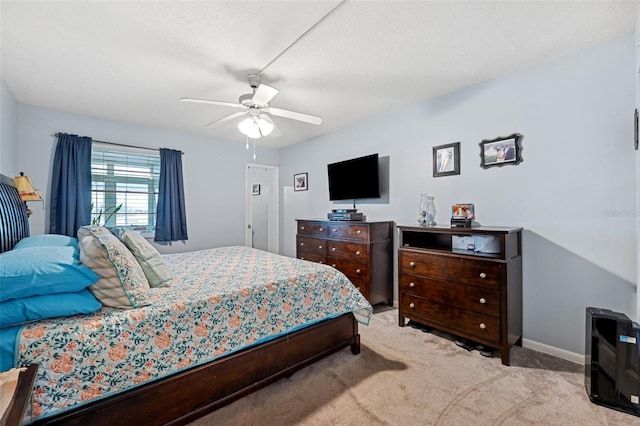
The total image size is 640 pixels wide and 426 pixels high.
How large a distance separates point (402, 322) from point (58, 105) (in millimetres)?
4665

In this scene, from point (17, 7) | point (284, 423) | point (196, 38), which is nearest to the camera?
point (284, 423)

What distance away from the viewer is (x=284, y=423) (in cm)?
160

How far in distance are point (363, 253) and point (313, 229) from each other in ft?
3.23

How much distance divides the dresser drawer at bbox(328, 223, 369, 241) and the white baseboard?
1.77 metres

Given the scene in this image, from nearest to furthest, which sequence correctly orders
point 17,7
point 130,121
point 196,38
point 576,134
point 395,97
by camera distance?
point 17,7 → point 196,38 → point 576,134 → point 395,97 → point 130,121

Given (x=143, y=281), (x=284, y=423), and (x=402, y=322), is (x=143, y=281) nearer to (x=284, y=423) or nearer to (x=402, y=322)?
(x=284, y=423)

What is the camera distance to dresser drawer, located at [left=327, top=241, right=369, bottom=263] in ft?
11.1

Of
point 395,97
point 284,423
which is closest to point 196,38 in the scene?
point 395,97

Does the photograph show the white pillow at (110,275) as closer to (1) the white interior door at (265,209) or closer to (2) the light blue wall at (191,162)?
(2) the light blue wall at (191,162)

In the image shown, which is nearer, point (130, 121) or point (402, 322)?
point (402, 322)

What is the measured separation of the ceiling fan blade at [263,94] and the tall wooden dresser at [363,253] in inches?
69.0

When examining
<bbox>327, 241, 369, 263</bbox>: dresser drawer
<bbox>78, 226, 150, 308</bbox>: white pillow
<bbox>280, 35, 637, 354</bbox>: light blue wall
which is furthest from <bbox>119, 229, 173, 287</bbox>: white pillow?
<bbox>280, 35, 637, 354</bbox>: light blue wall

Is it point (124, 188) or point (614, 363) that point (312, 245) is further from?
point (614, 363)

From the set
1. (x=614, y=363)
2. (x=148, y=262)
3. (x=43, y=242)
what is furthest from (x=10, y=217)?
(x=614, y=363)
